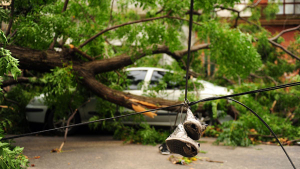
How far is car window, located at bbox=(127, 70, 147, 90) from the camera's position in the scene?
8.27 metres

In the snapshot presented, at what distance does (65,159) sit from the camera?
5.27 metres

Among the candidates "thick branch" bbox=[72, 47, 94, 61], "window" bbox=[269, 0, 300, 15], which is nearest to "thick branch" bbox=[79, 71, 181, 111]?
"thick branch" bbox=[72, 47, 94, 61]

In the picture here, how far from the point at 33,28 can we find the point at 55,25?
441mm

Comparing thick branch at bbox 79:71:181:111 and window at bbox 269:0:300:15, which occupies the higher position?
window at bbox 269:0:300:15

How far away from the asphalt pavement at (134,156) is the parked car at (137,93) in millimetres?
1032

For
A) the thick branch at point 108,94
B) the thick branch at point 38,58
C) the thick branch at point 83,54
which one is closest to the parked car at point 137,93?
the thick branch at point 108,94

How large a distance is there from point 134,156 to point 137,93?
263 centimetres

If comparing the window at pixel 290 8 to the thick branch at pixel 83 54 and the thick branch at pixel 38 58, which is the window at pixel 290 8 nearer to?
the thick branch at pixel 83 54

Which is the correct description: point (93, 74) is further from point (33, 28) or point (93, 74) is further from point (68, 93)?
point (33, 28)

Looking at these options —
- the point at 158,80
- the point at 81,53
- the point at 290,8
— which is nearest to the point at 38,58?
the point at 81,53

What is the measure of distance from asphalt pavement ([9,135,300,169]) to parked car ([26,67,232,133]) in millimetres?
1032

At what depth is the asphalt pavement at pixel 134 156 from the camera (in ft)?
16.2

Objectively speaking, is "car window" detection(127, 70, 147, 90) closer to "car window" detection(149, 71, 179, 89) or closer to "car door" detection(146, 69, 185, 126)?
"car window" detection(149, 71, 179, 89)

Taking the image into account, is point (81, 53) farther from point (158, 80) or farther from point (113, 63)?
point (158, 80)
